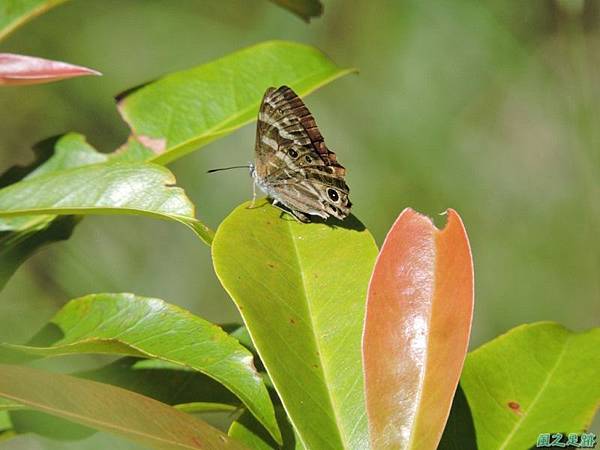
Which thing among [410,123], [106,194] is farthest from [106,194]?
[410,123]

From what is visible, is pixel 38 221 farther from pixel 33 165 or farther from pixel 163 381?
pixel 163 381

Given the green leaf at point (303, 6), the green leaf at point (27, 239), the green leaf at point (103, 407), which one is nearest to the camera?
the green leaf at point (103, 407)

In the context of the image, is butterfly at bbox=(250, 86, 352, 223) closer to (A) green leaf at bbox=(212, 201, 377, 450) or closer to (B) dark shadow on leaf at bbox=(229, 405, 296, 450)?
(A) green leaf at bbox=(212, 201, 377, 450)

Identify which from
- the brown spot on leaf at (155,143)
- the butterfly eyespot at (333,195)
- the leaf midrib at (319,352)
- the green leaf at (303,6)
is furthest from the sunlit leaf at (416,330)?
the green leaf at (303,6)

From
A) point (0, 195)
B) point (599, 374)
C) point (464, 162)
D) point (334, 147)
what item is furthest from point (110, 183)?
point (464, 162)

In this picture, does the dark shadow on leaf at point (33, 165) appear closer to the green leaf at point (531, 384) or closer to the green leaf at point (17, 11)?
the green leaf at point (17, 11)

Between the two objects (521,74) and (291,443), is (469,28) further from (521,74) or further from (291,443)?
(291,443)

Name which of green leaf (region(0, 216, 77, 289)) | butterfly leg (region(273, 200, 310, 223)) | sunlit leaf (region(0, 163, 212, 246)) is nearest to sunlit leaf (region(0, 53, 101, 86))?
sunlit leaf (region(0, 163, 212, 246))
